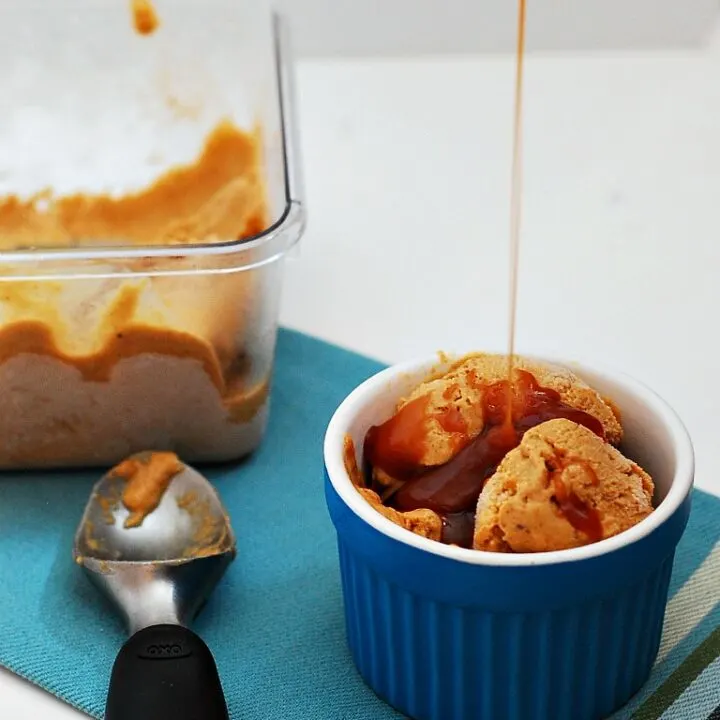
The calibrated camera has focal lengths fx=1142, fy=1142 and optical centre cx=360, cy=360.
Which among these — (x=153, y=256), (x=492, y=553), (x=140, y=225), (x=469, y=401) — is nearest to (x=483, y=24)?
(x=140, y=225)

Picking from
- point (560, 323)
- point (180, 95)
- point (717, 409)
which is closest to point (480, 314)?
point (560, 323)

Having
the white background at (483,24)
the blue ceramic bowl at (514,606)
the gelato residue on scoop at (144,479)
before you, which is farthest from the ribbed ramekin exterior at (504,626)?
the white background at (483,24)

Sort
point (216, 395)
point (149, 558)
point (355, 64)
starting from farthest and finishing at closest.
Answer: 1. point (355, 64)
2. point (216, 395)
3. point (149, 558)

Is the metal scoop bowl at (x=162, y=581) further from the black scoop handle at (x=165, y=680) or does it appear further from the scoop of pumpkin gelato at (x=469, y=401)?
the scoop of pumpkin gelato at (x=469, y=401)

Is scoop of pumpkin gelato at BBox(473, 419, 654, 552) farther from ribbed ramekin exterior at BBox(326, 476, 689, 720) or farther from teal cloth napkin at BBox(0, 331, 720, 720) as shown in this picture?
teal cloth napkin at BBox(0, 331, 720, 720)

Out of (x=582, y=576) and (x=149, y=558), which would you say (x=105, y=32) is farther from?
(x=582, y=576)

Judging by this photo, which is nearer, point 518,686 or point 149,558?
point 518,686

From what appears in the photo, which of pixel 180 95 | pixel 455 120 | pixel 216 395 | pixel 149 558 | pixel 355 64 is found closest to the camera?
pixel 149 558
